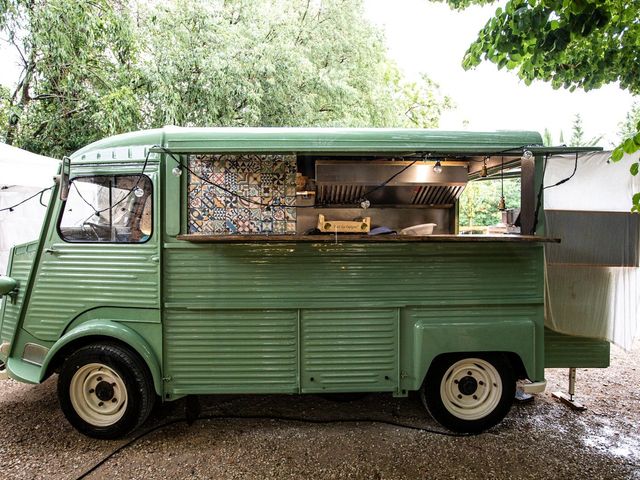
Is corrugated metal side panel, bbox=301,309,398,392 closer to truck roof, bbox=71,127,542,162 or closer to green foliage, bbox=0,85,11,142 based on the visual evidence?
truck roof, bbox=71,127,542,162

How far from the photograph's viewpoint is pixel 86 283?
11.7 ft

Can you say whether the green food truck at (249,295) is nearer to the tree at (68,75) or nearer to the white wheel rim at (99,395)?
the white wheel rim at (99,395)

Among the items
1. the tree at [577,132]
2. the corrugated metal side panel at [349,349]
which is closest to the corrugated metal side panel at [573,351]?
the corrugated metal side panel at [349,349]

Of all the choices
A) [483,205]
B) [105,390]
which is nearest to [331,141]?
[105,390]

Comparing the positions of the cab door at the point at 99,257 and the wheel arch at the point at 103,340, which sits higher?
the cab door at the point at 99,257

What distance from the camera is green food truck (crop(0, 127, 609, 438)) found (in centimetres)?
A: 350

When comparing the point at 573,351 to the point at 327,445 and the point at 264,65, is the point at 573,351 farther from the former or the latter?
the point at 264,65

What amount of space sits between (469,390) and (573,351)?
3.60ft

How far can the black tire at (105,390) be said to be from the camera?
349 cm

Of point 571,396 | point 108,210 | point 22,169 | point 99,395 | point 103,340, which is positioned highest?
point 22,169

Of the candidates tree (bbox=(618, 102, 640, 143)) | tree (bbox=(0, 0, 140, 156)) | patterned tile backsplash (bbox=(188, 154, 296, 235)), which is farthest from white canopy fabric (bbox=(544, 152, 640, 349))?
tree (bbox=(618, 102, 640, 143))

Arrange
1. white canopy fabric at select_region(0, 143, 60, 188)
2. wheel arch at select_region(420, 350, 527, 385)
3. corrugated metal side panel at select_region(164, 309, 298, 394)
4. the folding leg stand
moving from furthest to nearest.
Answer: white canopy fabric at select_region(0, 143, 60, 188) < the folding leg stand < wheel arch at select_region(420, 350, 527, 385) < corrugated metal side panel at select_region(164, 309, 298, 394)

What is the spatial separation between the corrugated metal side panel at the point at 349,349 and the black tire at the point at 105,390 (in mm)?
1483

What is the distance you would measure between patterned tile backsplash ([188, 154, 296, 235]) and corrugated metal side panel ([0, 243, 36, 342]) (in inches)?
66.8
